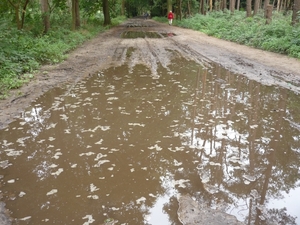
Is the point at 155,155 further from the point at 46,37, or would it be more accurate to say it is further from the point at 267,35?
the point at 267,35

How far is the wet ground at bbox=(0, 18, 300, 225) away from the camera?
362cm

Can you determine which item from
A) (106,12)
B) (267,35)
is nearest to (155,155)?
(267,35)

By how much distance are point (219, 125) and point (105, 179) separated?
2.88 metres

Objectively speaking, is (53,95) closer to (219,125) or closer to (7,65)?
(7,65)

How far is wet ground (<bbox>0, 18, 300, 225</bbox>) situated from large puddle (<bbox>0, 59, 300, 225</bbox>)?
18 millimetres

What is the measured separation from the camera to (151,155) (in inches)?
194

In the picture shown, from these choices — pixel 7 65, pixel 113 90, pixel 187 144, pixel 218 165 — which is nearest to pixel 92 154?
pixel 187 144

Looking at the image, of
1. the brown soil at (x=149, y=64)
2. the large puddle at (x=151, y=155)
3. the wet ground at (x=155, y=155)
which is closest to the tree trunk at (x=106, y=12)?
the brown soil at (x=149, y=64)

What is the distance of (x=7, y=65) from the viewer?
32.9 ft

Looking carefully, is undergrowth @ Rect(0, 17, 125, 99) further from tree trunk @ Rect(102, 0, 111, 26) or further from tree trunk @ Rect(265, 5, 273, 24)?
tree trunk @ Rect(102, 0, 111, 26)

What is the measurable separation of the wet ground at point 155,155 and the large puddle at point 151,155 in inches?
0.7

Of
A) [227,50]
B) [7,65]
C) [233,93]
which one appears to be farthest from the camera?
[227,50]

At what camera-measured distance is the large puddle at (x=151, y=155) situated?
12.0 ft

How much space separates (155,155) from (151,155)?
7cm
